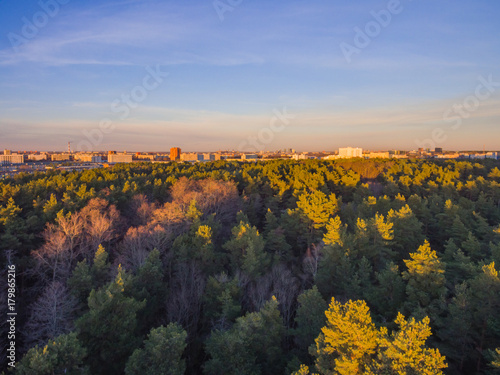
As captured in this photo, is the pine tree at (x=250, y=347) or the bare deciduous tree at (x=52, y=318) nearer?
the pine tree at (x=250, y=347)

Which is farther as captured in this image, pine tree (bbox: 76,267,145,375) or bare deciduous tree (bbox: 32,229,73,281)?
bare deciduous tree (bbox: 32,229,73,281)

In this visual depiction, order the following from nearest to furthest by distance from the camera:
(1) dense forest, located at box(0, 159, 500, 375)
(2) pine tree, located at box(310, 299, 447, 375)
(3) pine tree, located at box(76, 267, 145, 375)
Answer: (2) pine tree, located at box(310, 299, 447, 375)
(1) dense forest, located at box(0, 159, 500, 375)
(3) pine tree, located at box(76, 267, 145, 375)

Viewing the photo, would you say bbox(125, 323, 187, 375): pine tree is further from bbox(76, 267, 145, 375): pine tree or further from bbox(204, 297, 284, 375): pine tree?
bbox(76, 267, 145, 375): pine tree

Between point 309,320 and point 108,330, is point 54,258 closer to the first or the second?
point 108,330

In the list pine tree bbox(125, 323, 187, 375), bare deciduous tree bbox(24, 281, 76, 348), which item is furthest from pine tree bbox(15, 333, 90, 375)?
bare deciduous tree bbox(24, 281, 76, 348)

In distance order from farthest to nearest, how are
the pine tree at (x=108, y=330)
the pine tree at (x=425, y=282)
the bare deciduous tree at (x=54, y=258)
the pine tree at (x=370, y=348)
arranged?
the bare deciduous tree at (x=54, y=258) < the pine tree at (x=425, y=282) < the pine tree at (x=108, y=330) < the pine tree at (x=370, y=348)

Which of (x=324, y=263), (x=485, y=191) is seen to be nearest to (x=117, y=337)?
(x=324, y=263)

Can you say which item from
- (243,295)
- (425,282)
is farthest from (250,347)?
(425,282)

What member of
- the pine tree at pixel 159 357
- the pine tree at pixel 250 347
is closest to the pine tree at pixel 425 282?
the pine tree at pixel 250 347

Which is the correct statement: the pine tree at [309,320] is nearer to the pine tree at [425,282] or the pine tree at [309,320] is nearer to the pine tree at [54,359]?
the pine tree at [425,282]
